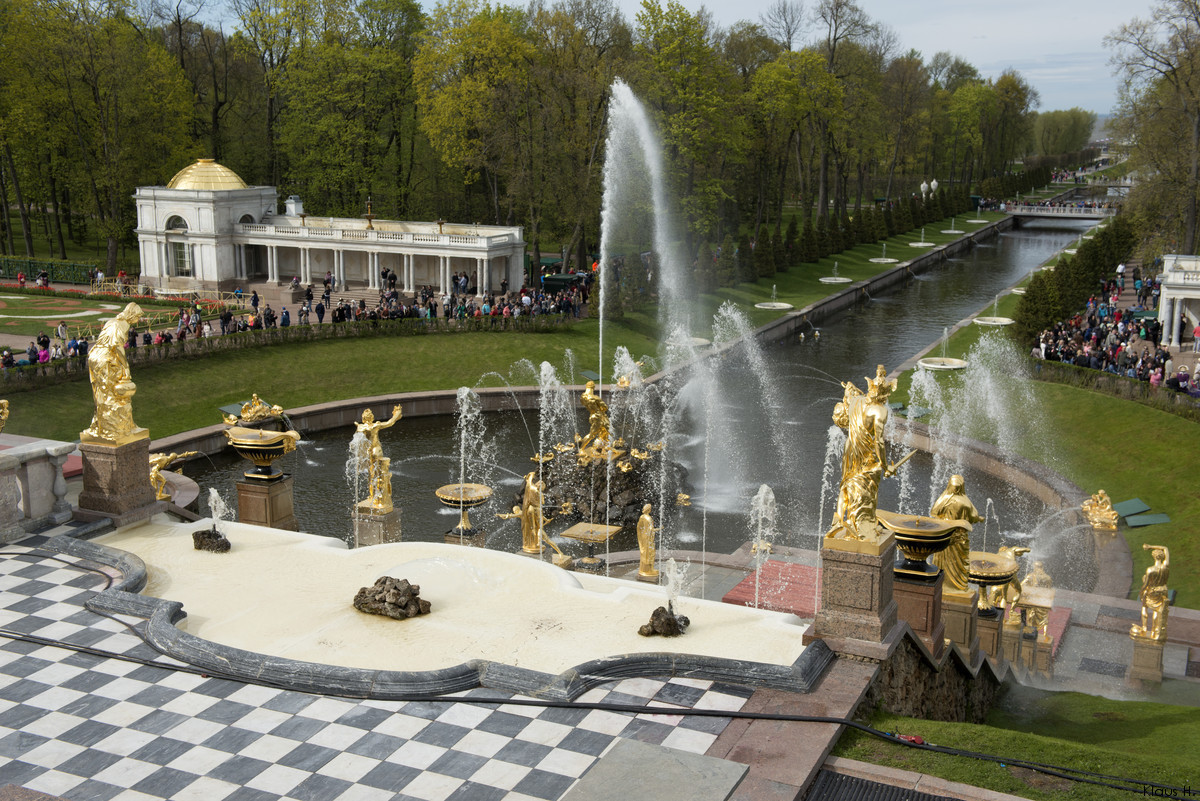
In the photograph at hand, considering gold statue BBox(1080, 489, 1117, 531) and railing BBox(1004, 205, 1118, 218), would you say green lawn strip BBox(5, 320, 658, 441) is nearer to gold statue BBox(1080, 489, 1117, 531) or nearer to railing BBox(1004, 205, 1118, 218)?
gold statue BBox(1080, 489, 1117, 531)

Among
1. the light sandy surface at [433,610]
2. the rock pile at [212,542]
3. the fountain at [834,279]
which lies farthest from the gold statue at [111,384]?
the fountain at [834,279]

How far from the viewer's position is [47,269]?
55750 millimetres

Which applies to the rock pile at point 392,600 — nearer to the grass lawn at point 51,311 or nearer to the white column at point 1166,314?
the grass lawn at point 51,311

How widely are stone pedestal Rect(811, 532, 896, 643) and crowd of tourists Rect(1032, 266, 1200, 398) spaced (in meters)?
23.5

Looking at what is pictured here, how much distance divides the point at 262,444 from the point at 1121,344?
112ft

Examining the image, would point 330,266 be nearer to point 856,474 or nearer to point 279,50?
point 279,50

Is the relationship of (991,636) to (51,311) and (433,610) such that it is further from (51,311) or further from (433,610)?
(51,311)

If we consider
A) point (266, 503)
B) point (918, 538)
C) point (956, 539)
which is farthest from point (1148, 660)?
point (266, 503)

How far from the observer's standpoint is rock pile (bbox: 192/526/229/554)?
16.9 meters

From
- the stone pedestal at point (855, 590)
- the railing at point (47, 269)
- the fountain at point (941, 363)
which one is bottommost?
the fountain at point (941, 363)

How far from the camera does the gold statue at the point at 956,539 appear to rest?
50.4 ft

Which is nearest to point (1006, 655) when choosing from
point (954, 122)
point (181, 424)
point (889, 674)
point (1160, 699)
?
point (1160, 699)

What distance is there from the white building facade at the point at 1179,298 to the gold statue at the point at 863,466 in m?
37.1

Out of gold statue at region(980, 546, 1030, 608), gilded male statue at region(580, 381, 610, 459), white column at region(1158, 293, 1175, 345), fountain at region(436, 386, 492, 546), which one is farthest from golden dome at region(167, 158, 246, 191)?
gold statue at region(980, 546, 1030, 608)
